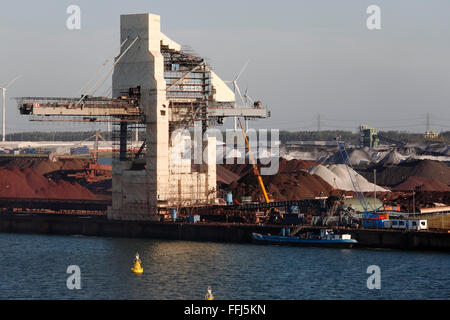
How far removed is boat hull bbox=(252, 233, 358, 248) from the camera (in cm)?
11925

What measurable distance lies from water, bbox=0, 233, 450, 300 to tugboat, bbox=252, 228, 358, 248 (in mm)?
2222

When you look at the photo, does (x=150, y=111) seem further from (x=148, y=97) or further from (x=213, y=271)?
(x=213, y=271)

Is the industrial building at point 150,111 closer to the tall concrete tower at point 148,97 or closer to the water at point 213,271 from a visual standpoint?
the tall concrete tower at point 148,97

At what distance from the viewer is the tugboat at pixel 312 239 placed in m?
119

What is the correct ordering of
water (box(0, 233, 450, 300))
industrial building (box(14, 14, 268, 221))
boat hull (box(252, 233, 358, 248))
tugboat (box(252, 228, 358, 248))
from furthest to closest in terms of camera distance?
1. industrial building (box(14, 14, 268, 221))
2. tugboat (box(252, 228, 358, 248))
3. boat hull (box(252, 233, 358, 248))
4. water (box(0, 233, 450, 300))

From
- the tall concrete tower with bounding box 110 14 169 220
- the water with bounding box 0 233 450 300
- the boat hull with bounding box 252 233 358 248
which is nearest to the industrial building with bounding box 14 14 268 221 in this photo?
the tall concrete tower with bounding box 110 14 169 220

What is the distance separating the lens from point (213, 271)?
99688mm

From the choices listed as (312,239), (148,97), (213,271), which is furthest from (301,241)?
(148,97)

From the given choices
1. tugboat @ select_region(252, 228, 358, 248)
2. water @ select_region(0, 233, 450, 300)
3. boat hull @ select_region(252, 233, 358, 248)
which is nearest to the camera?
water @ select_region(0, 233, 450, 300)

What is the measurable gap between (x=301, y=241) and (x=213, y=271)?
24.9 metres

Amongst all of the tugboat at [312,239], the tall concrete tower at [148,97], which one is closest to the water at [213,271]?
the tugboat at [312,239]

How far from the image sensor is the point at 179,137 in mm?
139000

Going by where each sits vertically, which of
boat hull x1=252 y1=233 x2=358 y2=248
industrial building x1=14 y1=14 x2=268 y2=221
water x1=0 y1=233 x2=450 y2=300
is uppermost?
industrial building x1=14 y1=14 x2=268 y2=221

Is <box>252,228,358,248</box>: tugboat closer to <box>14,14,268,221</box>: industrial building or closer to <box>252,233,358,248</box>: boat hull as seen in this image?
<box>252,233,358,248</box>: boat hull
